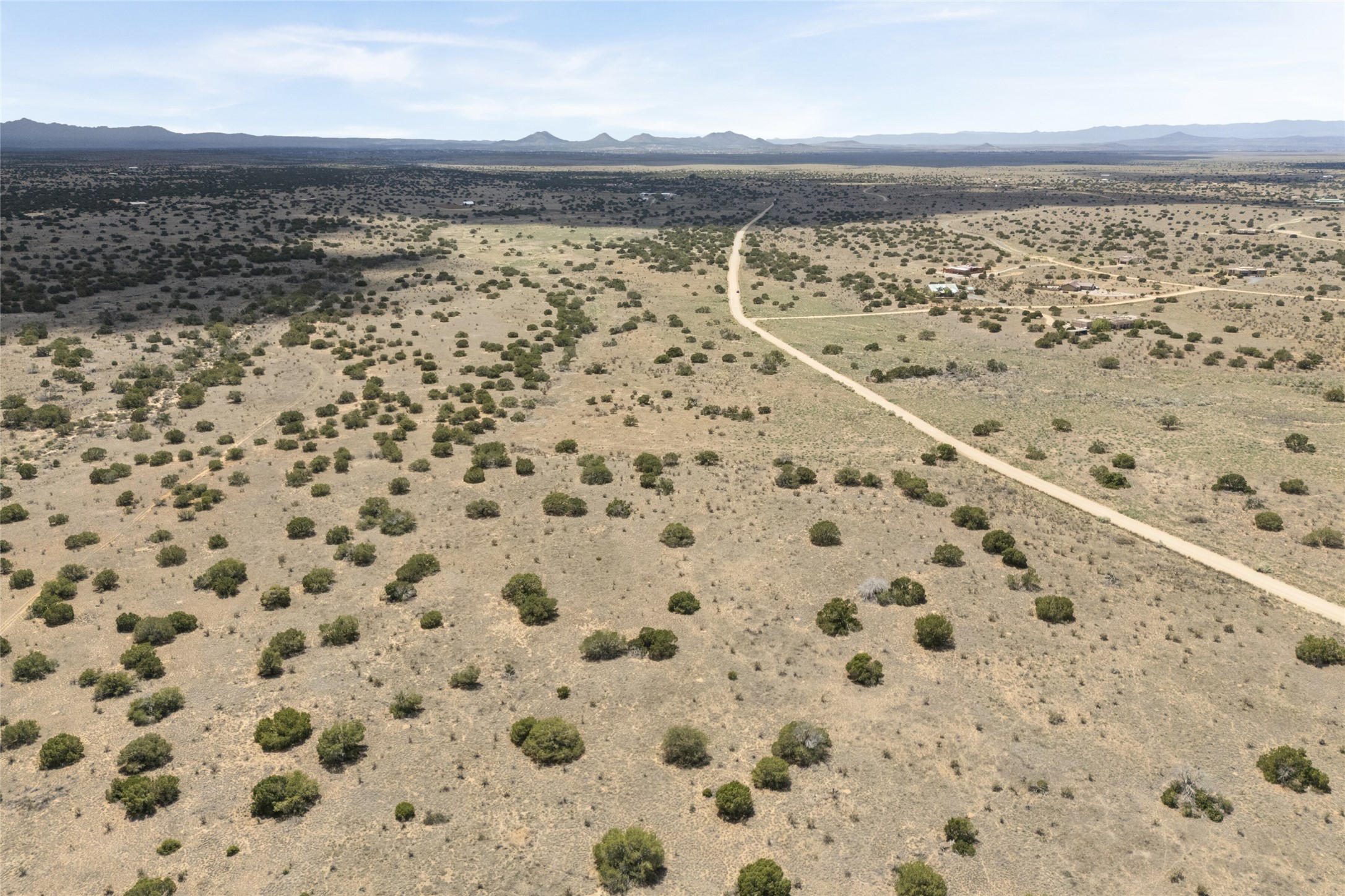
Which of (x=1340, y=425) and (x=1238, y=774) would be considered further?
(x=1340, y=425)

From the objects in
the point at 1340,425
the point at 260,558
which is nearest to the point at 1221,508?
the point at 1340,425

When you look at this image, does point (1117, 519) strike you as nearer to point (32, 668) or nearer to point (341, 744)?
point (341, 744)

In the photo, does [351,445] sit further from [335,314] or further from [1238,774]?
[1238,774]

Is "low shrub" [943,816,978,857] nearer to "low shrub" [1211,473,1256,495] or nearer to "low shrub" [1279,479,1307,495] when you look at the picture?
"low shrub" [1211,473,1256,495]

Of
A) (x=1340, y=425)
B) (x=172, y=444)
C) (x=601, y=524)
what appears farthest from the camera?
(x=1340, y=425)

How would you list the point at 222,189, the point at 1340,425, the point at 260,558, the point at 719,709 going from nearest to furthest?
the point at 719,709 < the point at 260,558 < the point at 1340,425 < the point at 222,189

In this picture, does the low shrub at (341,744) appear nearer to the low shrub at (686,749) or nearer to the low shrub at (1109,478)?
the low shrub at (686,749)
